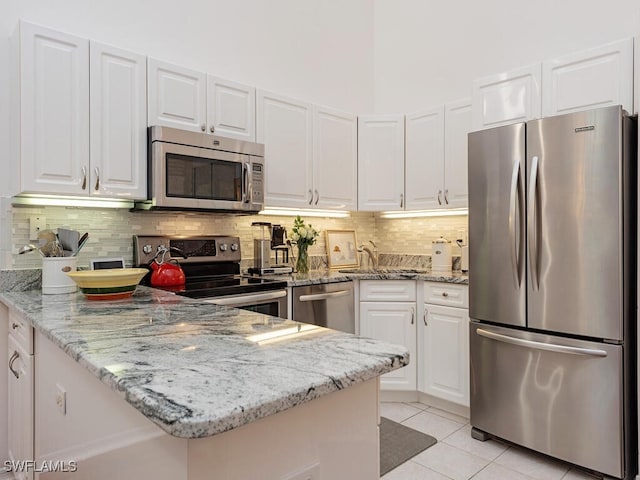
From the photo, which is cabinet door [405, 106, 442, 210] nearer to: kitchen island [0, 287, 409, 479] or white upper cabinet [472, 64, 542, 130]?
white upper cabinet [472, 64, 542, 130]

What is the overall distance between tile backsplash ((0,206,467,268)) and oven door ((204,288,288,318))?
2.30 feet

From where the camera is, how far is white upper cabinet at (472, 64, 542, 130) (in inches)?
104

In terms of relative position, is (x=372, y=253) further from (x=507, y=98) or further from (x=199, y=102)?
(x=199, y=102)

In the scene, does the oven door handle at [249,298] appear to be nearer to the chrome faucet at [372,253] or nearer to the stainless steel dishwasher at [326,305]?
the stainless steel dishwasher at [326,305]

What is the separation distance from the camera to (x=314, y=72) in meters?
3.90

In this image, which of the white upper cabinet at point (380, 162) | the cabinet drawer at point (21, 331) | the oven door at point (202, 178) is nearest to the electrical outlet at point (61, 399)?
the cabinet drawer at point (21, 331)

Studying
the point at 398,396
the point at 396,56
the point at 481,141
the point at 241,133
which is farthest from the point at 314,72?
the point at 398,396

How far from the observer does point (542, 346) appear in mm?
2295

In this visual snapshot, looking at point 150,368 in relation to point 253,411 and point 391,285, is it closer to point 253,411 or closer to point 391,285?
point 253,411

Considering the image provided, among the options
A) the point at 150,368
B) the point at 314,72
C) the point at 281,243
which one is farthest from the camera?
the point at 314,72

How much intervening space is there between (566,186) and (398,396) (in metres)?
1.95

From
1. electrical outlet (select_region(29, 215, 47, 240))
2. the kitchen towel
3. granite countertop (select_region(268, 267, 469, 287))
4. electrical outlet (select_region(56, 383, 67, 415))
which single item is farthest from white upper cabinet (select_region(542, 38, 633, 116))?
electrical outlet (select_region(29, 215, 47, 240))

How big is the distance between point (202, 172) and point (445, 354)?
2075 mm

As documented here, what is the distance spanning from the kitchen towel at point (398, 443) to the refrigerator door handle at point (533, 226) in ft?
3.81
